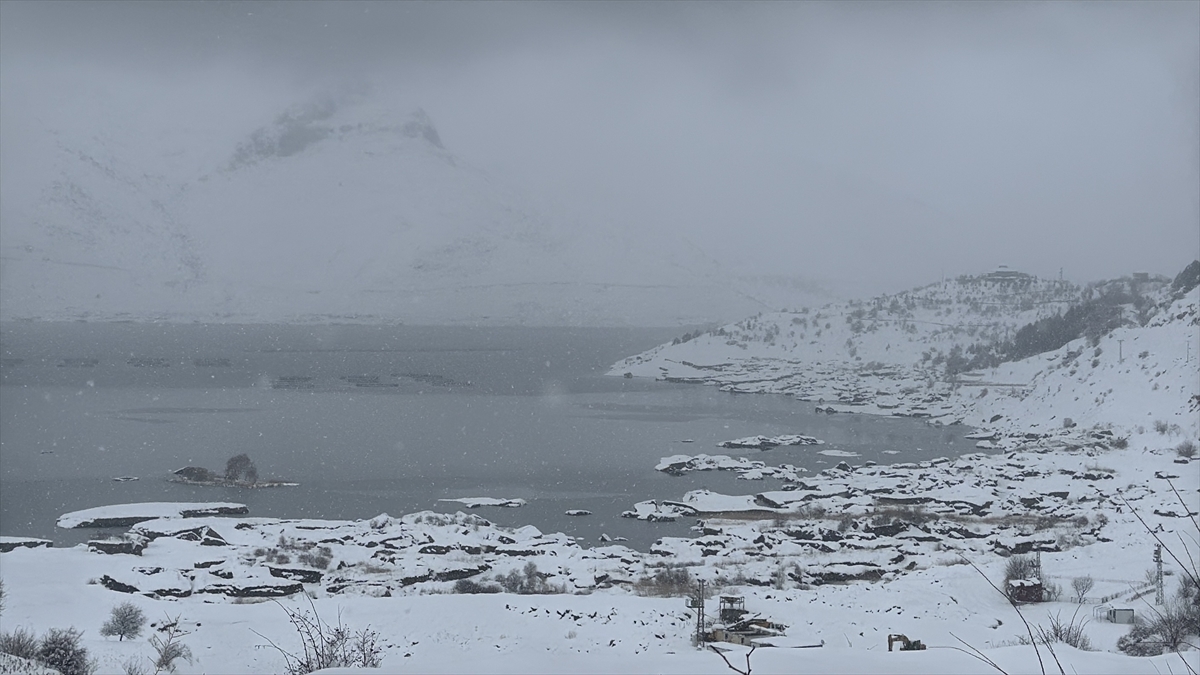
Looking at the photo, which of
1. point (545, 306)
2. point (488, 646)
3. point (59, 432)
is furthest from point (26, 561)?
point (545, 306)

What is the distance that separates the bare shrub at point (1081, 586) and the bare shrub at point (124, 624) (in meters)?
9.17

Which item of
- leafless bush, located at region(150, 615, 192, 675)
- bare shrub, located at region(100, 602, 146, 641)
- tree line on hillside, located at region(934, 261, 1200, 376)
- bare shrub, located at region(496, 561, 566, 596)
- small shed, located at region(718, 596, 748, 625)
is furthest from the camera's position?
tree line on hillside, located at region(934, 261, 1200, 376)

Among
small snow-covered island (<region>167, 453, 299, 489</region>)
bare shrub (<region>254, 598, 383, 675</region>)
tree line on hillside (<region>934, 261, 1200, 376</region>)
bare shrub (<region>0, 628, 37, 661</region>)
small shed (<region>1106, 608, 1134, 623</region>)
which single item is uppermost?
tree line on hillside (<region>934, 261, 1200, 376</region>)

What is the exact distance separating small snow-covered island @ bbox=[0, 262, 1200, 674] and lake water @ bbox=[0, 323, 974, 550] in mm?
1579

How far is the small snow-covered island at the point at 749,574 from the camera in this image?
19.1ft

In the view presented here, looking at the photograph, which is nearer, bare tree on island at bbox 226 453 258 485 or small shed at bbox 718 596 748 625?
small shed at bbox 718 596 748 625

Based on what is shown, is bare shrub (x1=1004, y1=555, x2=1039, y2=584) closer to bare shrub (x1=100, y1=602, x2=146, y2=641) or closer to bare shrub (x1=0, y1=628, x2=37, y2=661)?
bare shrub (x1=100, y1=602, x2=146, y2=641)

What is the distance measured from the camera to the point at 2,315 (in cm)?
13925

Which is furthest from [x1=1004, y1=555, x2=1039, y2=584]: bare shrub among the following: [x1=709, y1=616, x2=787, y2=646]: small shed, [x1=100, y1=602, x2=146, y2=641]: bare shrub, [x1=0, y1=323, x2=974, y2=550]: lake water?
[x1=100, y1=602, x2=146, y2=641]: bare shrub

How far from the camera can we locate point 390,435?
34.5m

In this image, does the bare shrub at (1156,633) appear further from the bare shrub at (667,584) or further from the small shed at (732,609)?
the bare shrub at (667,584)

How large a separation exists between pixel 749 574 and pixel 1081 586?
404 cm

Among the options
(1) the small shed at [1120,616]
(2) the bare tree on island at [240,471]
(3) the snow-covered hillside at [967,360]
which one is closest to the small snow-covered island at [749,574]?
(1) the small shed at [1120,616]

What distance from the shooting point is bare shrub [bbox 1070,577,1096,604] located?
951 cm
